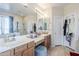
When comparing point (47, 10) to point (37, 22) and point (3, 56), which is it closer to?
point (37, 22)

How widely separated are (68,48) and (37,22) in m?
0.63

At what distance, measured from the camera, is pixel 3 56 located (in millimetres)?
1468

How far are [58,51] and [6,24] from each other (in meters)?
0.85

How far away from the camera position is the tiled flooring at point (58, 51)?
1.58 m

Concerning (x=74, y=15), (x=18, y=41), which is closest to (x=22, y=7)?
(x=18, y=41)

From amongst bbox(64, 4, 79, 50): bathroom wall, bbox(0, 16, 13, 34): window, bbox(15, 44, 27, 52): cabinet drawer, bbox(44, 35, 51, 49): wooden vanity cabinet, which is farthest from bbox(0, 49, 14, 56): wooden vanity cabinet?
bbox(64, 4, 79, 50): bathroom wall

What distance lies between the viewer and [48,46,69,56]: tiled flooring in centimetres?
158

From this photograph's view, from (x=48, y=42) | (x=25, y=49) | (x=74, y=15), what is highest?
(x=74, y=15)

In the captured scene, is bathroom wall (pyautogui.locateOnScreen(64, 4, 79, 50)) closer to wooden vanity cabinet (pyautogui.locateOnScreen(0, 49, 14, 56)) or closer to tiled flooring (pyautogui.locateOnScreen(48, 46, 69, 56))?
tiled flooring (pyautogui.locateOnScreen(48, 46, 69, 56))

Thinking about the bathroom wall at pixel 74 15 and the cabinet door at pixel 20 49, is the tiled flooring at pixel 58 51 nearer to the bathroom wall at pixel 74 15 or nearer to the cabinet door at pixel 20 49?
the bathroom wall at pixel 74 15

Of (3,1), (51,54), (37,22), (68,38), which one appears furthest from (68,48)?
(3,1)

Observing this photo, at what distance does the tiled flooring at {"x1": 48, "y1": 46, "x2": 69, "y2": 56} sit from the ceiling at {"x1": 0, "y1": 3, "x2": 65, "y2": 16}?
2.09 feet

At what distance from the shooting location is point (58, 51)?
64.7 inches

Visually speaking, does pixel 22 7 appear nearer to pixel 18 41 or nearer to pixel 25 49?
pixel 18 41
